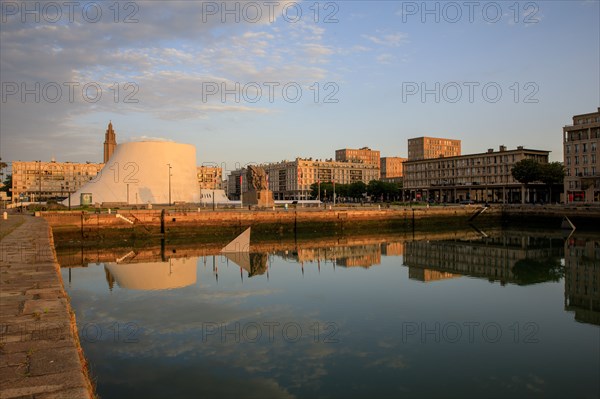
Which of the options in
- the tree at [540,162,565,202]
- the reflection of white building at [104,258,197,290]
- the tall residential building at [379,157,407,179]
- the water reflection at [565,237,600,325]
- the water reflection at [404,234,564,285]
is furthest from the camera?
the tall residential building at [379,157,407,179]

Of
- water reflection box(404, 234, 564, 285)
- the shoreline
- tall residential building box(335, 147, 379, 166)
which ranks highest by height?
tall residential building box(335, 147, 379, 166)

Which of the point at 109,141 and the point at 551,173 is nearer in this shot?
the point at 551,173

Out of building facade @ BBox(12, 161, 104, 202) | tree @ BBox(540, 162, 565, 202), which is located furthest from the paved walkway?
building facade @ BBox(12, 161, 104, 202)

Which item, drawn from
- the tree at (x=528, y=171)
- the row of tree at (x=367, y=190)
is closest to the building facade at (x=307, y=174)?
the row of tree at (x=367, y=190)

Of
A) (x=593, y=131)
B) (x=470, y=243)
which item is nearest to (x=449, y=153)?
(x=593, y=131)

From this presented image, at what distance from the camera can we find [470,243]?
3644 centimetres

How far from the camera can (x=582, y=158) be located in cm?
7281

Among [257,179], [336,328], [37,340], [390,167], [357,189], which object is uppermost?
[390,167]

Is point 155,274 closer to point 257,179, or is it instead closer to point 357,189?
point 257,179

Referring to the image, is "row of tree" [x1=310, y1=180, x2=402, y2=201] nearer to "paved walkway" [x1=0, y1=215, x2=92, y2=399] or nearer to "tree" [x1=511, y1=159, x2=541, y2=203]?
"tree" [x1=511, y1=159, x2=541, y2=203]

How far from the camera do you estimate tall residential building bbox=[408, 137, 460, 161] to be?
15762 centimetres

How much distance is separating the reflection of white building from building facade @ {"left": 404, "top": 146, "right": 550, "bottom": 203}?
7353 centimetres

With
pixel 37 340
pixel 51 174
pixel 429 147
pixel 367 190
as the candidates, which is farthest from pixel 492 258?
pixel 51 174

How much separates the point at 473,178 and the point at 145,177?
219 ft
